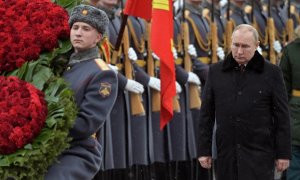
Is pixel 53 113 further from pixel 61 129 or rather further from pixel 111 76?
pixel 111 76

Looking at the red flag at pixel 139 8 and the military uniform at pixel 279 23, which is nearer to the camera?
the red flag at pixel 139 8

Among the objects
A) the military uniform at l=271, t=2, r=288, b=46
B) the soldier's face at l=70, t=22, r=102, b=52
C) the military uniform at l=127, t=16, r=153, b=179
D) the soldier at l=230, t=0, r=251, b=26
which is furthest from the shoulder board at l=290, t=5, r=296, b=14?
the soldier's face at l=70, t=22, r=102, b=52

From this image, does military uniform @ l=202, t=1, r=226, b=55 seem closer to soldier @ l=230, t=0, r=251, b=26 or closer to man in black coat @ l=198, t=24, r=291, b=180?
soldier @ l=230, t=0, r=251, b=26

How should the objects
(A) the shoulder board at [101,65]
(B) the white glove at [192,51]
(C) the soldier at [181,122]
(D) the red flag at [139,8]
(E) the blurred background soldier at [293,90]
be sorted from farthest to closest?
(B) the white glove at [192,51], (C) the soldier at [181,122], (E) the blurred background soldier at [293,90], (D) the red flag at [139,8], (A) the shoulder board at [101,65]

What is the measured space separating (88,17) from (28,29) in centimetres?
39

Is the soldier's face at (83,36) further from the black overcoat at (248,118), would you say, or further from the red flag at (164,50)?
the red flag at (164,50)

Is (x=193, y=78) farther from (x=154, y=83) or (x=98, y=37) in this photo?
(x=98, y=37)

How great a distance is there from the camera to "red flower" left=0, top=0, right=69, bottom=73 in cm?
730

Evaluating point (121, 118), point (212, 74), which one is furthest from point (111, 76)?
point (121, 118)


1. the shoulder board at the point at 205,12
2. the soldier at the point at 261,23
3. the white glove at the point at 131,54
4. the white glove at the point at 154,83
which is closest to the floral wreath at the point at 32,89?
the white glove at the point at 131,54

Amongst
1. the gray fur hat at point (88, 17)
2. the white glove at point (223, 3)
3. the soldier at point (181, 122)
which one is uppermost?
the white glove at point (223, 3)

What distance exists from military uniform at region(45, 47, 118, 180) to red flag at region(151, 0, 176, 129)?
2034mm

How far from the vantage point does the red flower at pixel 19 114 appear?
6.67m

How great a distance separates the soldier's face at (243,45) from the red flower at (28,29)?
1341 mm
